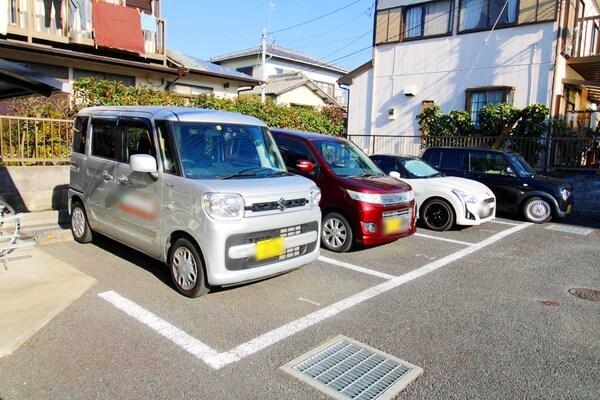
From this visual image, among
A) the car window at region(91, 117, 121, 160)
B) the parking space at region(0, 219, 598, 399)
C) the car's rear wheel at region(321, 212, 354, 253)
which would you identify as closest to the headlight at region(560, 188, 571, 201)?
the parking space at region(0, 219, 598, 399)

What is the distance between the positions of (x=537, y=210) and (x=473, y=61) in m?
8.05

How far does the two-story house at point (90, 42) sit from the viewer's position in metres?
11.5

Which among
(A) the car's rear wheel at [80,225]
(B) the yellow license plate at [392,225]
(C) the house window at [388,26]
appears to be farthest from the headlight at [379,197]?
(C) the house window at [388,26]

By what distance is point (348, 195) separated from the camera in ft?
20.0

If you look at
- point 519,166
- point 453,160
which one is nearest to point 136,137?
point 453,160

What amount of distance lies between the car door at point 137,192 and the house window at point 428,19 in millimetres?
14137

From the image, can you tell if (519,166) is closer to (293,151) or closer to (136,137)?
(293,151)

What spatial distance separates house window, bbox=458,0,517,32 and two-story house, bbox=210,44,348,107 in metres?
14.1

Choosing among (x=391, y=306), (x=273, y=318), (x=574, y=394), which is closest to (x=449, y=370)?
(x=574, y=394)

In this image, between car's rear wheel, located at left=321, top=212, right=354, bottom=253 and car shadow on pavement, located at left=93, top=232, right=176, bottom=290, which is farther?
car's rear wheel, located at left=321, top=212, right=354, bottom=253

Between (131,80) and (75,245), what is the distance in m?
9.15

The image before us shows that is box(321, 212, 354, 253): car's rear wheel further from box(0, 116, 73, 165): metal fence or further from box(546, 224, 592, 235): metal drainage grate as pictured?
box(0, 116, 73, 165): metal fence

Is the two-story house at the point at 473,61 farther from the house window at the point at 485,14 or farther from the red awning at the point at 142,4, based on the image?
the red awning at the point at 142,4

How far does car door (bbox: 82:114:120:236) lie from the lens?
534 centimetres
